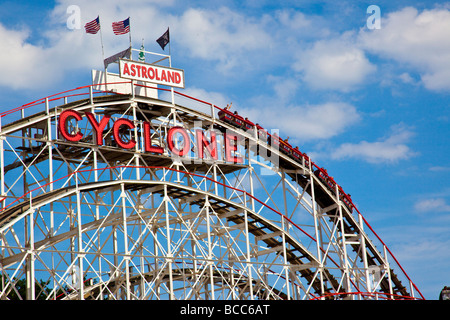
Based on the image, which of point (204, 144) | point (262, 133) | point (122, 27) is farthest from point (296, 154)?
point (122, 27)

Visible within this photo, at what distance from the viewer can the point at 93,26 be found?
41281mm

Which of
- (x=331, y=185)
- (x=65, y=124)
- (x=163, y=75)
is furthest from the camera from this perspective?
(x=331, y=185)

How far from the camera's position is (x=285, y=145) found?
44125mm

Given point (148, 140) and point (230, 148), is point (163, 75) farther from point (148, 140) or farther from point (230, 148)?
point (230, 148)

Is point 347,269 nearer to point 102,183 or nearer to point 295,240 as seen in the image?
point 295,240

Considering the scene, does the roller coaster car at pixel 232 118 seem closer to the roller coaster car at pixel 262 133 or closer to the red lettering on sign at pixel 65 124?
the roller coaster car at pixel 262 133

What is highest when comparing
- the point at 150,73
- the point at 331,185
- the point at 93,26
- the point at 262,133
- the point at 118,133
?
the point at 93,26

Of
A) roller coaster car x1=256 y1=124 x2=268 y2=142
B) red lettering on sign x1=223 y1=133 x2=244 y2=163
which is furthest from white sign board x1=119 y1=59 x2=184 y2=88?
roller coaster car x1=256 y1=124 x2=268 y2=142

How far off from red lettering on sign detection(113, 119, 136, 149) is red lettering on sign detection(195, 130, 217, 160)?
380 cm

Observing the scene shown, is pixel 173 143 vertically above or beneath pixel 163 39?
beneath

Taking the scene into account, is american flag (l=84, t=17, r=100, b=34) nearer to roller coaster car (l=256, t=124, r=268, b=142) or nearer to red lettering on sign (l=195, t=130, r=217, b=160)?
red lettering on sign (l=195, t=130, r=217, b=160)

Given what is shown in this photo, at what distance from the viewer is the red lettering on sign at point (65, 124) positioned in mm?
36781

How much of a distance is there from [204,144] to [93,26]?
27.5 ft

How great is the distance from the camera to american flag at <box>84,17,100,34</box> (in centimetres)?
4128
